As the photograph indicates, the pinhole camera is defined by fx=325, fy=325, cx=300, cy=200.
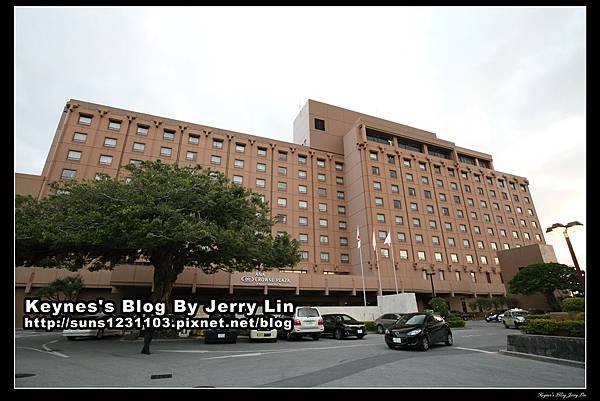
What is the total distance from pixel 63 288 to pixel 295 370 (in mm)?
29415

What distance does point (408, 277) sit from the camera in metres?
40.7

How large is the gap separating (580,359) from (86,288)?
37137mm

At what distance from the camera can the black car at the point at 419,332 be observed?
1211 cm

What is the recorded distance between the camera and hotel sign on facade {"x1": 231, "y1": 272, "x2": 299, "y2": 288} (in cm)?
3459

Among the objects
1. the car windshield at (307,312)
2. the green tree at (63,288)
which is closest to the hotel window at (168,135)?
the green tree at (63,288)

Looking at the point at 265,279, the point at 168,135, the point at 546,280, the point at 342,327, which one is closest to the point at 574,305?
the point at 342,327

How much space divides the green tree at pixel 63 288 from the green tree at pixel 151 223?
10748 millimetres

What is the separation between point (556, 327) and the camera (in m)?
10.2

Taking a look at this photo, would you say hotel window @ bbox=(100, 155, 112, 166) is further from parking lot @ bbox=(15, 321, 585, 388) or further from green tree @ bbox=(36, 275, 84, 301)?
parking lot @ bbox=(15, 321, 585, 388)

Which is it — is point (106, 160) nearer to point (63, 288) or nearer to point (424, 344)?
point (63, 288)

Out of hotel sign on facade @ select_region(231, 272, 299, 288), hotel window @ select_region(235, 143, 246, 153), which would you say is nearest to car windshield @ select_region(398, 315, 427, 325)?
hotel sign on facade @ select_region(231, 272, 299, 288)

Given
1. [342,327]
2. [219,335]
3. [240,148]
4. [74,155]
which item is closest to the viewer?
[219,335]
